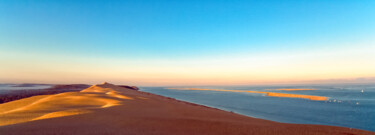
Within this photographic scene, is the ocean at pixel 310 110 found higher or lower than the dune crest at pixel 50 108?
lower

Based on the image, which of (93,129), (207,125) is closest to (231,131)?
(207,125)

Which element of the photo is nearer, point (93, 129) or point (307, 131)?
point (93, 129)

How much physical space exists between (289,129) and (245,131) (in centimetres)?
130

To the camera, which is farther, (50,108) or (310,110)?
(310,110)

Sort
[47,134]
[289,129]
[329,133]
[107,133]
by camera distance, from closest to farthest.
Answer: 1. [47,134]
2. [107,133]
3. [329,133]
4. [289,129]

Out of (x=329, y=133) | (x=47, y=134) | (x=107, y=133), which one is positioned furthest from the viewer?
(x=329, y=133)

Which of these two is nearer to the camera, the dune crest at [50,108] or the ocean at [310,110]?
the dune crest at [50,108]

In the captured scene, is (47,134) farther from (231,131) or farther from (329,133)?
(329,133)

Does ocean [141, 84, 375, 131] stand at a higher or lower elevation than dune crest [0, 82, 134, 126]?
lower

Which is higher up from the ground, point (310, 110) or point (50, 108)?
point (50, 108)

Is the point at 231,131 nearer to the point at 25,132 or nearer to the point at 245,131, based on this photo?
the point at 245,131

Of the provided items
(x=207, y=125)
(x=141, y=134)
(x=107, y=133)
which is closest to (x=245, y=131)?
(x=207, y=125)

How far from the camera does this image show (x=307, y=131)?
4.58 metres

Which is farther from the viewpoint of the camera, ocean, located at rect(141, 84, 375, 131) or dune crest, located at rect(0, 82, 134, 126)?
ocean, located at rect(141, 84, 375, 131)
